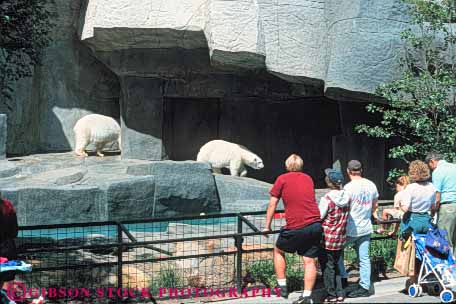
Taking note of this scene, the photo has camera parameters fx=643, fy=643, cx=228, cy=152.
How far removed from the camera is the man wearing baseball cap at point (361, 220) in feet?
20.5

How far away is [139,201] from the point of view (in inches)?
463

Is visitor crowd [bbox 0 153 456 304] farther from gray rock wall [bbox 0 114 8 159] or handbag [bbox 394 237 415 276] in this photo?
gray rock wall [bbox 0 114 8 159]

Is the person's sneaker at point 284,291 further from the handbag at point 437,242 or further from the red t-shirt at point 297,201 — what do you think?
the handbag at point 437,242

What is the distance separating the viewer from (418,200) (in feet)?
20.6

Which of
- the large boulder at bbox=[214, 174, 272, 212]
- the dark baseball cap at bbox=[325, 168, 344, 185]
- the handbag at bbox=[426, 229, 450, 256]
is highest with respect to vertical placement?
the dark baseball cap at bbox=[325, 168, 344, 185]

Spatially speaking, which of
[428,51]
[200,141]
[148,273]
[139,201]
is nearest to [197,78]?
[200,141]

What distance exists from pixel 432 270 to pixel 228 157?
871 centimetres

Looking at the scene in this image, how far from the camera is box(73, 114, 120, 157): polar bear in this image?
14.8 m

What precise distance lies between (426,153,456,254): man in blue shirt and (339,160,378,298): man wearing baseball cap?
0.85 meters

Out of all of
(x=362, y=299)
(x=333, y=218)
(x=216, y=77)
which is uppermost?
(x=216, y=77)

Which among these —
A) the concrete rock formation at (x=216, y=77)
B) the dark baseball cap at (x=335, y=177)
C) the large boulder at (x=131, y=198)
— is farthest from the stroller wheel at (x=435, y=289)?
the large boulder at (x=131, y=198)

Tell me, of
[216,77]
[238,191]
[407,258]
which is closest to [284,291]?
[407,258]

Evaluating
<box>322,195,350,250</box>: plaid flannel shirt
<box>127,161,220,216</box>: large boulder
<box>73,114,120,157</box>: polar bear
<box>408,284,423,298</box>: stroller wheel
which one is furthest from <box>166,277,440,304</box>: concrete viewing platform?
<box>73,114,120,157</box>: polar bear

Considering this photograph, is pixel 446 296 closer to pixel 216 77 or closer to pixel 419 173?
pixel 419 173
